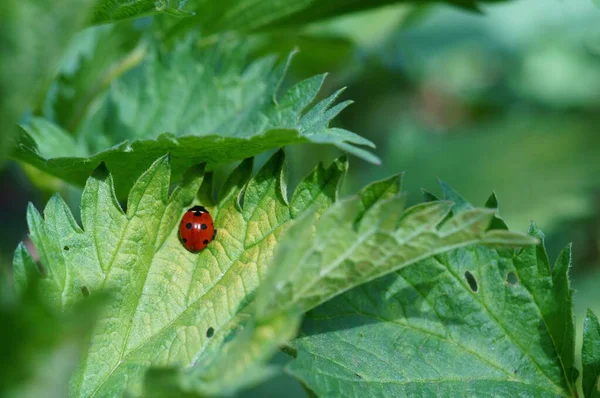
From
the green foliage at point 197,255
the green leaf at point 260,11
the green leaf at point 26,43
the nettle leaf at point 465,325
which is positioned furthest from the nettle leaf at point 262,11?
the green leaf at point 26,43

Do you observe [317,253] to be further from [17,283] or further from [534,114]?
Answer: [534,114]

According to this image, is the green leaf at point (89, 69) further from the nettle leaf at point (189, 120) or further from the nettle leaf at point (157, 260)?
the nettle leaf at point (157, 260)

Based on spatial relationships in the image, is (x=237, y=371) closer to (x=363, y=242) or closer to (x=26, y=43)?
(x=363, y=242)

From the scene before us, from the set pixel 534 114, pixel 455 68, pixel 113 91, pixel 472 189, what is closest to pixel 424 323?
pixel 113 91

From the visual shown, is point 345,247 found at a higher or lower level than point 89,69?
lower

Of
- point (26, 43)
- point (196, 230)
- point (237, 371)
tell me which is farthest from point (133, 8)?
point (237, 371)

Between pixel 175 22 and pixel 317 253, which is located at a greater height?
pixel 175 22
